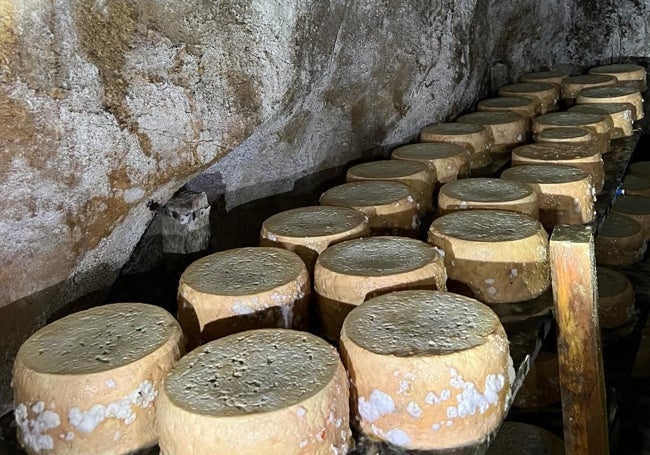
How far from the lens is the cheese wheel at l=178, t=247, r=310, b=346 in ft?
5.23

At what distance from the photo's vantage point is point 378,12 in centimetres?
277

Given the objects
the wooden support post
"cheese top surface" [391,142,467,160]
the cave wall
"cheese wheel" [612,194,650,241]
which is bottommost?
"cheese wheel" [612,194,650,241]

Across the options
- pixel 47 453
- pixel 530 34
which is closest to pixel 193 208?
pixel 47 453

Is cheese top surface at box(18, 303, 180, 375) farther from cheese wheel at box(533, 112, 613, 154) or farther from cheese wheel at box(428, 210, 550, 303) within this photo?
cheese wheel at box(533, 112, 613, 154)

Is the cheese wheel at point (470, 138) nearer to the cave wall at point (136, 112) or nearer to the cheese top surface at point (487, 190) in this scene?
the cave wall at point (136, 112)

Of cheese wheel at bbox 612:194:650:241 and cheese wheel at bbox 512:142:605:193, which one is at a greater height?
cheese wheel at bbox 512:142:605:193

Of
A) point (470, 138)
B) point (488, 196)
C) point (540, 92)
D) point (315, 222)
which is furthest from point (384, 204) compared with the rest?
point (540, 92)

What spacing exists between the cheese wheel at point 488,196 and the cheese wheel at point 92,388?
1.15m

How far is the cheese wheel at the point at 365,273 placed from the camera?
1678 millimetres

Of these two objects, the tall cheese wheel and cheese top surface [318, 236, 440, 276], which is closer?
the tall cheese wheel

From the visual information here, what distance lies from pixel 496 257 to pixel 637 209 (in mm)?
2697

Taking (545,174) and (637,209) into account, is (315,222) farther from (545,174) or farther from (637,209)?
(637,209)

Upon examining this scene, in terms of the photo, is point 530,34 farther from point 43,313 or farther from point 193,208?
point 43,313

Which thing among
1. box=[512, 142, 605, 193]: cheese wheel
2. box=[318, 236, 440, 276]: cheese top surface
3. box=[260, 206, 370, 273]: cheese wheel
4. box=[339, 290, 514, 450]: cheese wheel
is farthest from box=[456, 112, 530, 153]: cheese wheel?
box=[339, 290, 514, 450]: cheese wheel
